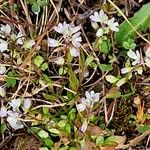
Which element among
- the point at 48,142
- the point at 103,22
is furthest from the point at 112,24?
the point at 48,142

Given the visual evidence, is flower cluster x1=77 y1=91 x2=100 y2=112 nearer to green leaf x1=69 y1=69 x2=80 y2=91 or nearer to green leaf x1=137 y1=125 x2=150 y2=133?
green leaf x1=69 y1=69 x2=80 y2=91

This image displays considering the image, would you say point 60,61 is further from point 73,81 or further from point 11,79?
point 11,79

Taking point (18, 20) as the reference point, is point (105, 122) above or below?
below

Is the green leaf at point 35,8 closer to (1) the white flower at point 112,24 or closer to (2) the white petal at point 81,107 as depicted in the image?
(1) the white flower at point 112,24

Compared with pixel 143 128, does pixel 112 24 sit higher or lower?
higher

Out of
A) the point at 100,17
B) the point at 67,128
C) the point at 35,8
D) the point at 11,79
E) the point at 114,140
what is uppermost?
the point at 35,8

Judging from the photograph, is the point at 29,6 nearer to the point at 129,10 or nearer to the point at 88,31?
the point at 88,31

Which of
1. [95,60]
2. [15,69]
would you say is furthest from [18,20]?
[95,60]

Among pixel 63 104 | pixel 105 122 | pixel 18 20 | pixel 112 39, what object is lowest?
pixel 105 122
